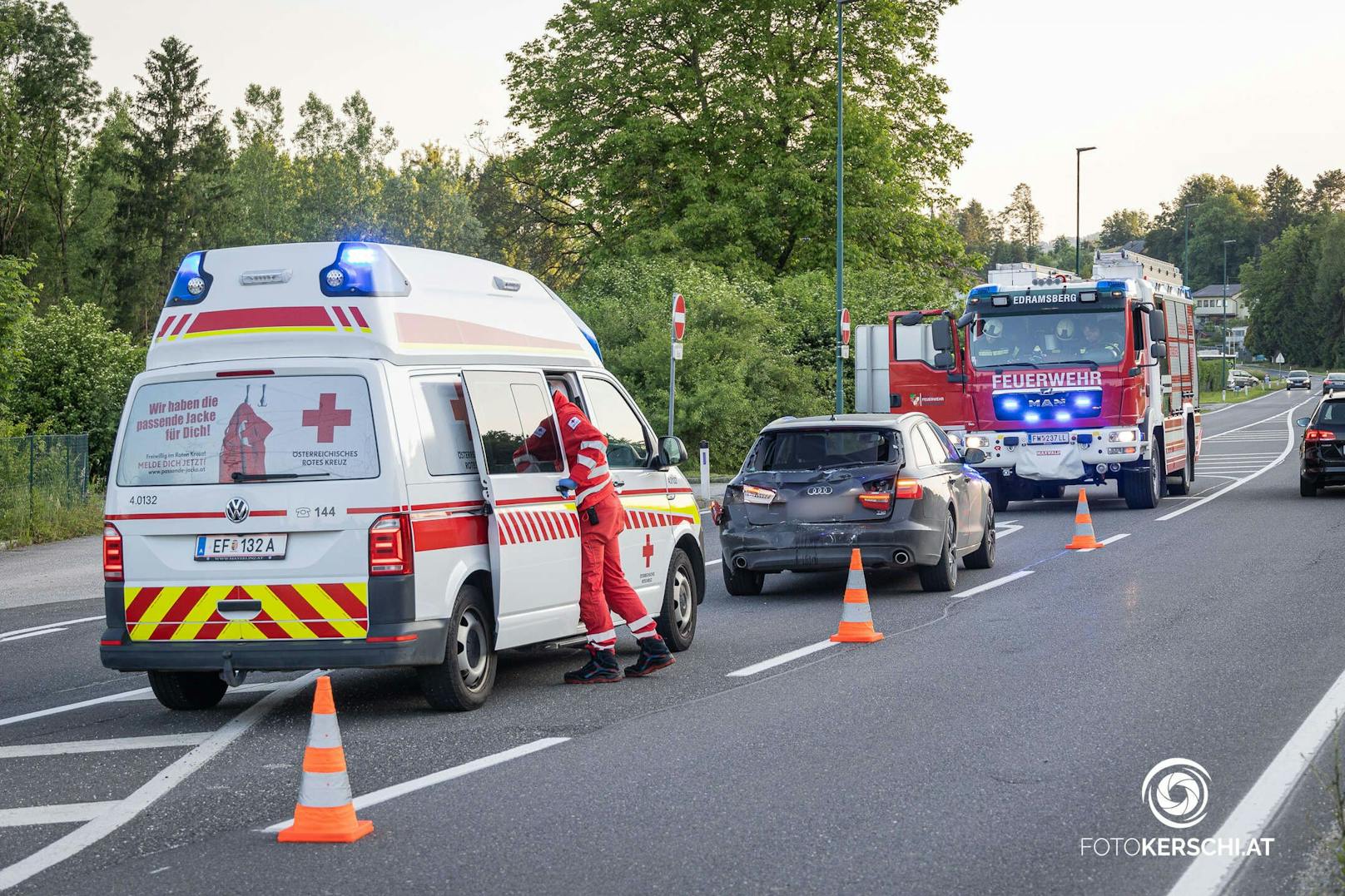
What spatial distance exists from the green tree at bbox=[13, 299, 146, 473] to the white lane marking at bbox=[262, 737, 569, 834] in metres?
21.0

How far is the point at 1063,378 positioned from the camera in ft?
73.6

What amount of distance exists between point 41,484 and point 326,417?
15.2m

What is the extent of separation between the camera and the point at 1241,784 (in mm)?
6656

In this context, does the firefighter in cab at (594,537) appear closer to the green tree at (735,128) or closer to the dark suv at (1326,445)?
the dark suv at (1326,445)

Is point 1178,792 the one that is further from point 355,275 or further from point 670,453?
point 670,453

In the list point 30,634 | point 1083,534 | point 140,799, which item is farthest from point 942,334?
point 140,799

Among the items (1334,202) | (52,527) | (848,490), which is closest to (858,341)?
(52,527)

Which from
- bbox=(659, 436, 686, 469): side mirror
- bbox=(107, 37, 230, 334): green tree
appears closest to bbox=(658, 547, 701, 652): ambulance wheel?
bbox=(659, 436, 686, 469): side mirror

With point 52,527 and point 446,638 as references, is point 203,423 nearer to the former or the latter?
Result: point 446,638

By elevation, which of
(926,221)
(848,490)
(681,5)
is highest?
(681,5)

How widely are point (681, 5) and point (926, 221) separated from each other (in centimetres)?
873

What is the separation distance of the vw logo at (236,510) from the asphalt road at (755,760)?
109cm

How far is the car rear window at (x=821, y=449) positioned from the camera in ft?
45.6

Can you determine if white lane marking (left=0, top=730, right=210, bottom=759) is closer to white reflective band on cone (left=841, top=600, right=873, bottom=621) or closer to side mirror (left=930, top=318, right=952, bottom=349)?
white reflective band on cone (left=841, top=600, right=873, bottom=621)
